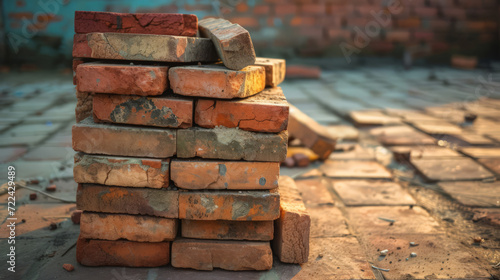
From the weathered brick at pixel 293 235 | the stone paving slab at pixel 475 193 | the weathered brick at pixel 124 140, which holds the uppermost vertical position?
the weathered brick at pixel 124 140

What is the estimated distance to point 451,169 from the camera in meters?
3.74

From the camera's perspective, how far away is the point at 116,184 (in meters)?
2.12

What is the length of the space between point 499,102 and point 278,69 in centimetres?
535

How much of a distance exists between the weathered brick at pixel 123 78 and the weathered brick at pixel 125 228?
645 millimetres

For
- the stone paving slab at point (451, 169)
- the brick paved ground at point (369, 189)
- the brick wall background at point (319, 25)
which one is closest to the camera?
the brick paved ground at point (369, 189)

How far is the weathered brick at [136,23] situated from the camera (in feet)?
7.13

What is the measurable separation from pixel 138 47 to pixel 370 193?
212 centimetres

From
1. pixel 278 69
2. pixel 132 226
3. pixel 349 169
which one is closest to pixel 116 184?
pixel 132 226

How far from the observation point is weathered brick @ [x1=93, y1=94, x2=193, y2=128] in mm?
2080

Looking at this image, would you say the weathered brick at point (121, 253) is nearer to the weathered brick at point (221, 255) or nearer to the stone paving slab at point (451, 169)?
the weathered brick at point (221, 255)

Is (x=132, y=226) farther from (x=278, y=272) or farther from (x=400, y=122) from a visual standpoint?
(x=400, y=122)

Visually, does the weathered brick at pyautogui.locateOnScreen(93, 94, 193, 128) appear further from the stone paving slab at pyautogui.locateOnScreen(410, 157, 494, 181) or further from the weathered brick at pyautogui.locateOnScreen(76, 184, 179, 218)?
the stone paving slab at pyautogui.locateOnScreen(410, 157, 494, 181)

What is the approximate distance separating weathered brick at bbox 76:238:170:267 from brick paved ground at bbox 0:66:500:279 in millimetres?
45

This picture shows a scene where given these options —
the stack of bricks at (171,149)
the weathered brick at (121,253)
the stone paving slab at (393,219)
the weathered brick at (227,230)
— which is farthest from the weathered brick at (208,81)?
the stone paving slab at (393,219)
